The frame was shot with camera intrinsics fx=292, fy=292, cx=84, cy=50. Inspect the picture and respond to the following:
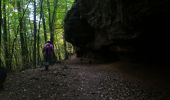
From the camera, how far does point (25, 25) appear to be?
34.0 m

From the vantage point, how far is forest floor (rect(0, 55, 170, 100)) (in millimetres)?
13070

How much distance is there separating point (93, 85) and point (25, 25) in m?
21.0

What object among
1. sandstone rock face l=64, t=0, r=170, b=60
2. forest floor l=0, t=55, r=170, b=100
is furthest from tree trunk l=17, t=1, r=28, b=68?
forest floor l=0, t=55, r=170, b=100

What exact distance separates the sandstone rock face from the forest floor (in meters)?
1.71

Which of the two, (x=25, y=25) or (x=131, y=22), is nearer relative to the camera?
(x=131, y=22)

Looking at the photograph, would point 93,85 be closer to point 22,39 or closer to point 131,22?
point 131,22

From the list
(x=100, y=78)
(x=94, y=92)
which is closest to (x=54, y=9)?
(x=100, y=78)

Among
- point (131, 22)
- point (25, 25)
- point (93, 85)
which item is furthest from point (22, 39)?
point (131, 22)

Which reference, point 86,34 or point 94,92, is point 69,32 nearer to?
point 86,34

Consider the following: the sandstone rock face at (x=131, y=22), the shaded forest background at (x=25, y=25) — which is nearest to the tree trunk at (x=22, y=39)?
the shaded forest background at (x=25, y=25)

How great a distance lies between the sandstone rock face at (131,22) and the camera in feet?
39.9

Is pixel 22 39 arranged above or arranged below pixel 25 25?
below

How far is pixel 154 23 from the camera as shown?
13219 mm

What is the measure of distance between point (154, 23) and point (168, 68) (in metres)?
4.02
